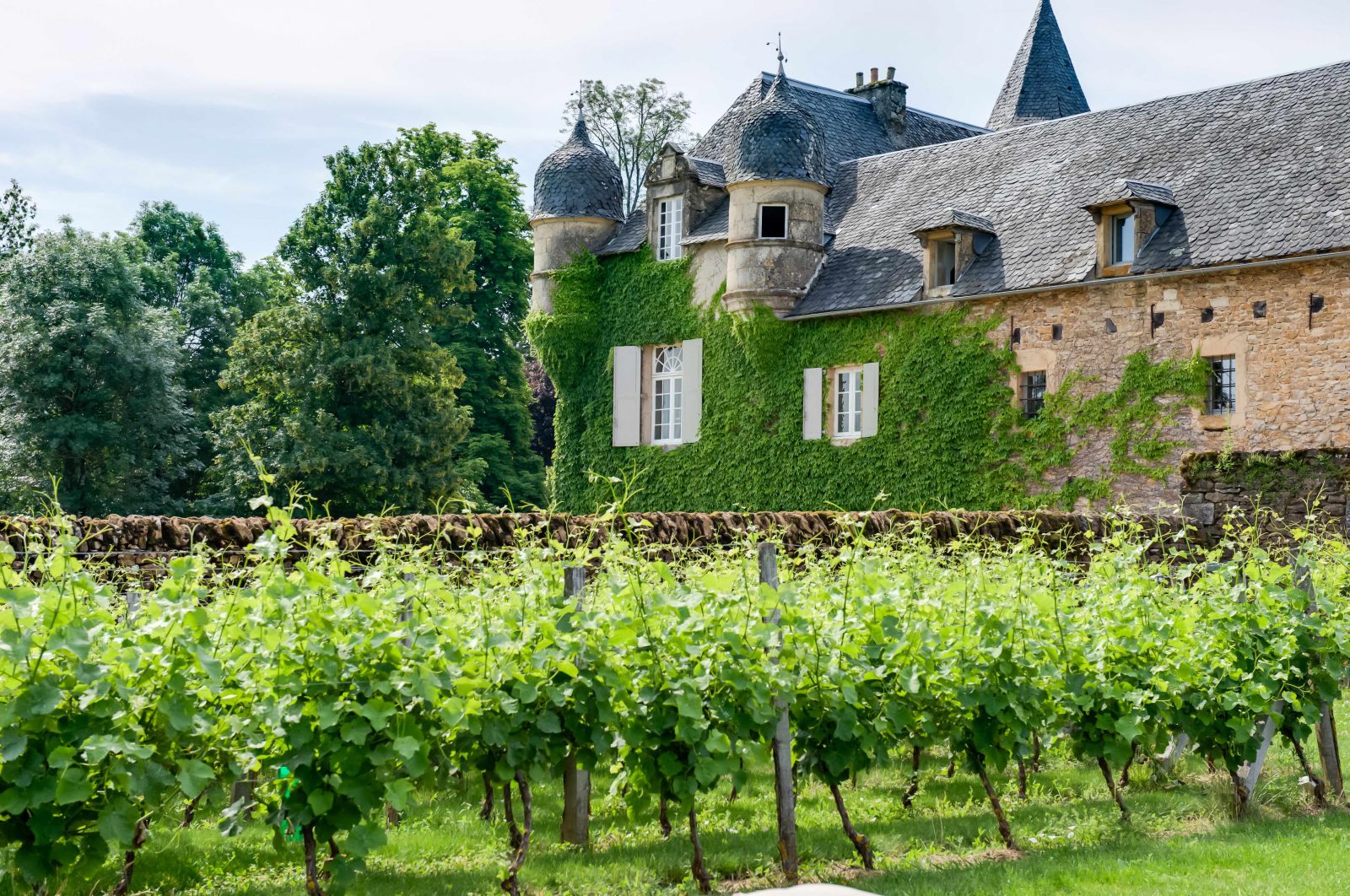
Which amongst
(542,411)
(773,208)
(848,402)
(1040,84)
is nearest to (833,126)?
(773,208)

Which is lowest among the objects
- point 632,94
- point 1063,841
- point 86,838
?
point 1063,841

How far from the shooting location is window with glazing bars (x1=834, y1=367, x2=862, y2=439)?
76.3ft

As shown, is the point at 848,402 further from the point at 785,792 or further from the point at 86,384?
the point at 86,384

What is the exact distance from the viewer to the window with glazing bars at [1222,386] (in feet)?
62.6

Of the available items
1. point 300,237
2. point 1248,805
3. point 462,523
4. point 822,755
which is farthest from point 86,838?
point 300,237

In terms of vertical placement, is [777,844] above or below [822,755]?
below

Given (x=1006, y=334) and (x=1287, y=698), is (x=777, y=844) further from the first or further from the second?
(x=1006, y=334)

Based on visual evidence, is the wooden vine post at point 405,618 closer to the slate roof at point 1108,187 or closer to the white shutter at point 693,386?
the slate roof at point 1108,187

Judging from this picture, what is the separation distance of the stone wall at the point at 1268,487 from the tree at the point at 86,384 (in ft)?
79.2

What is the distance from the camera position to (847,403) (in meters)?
23.4

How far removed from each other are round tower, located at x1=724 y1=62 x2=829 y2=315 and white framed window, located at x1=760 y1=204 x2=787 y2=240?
0.05ft

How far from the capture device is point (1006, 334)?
21.3m

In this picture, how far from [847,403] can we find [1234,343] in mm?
6454

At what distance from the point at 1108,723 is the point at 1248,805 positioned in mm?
1268
